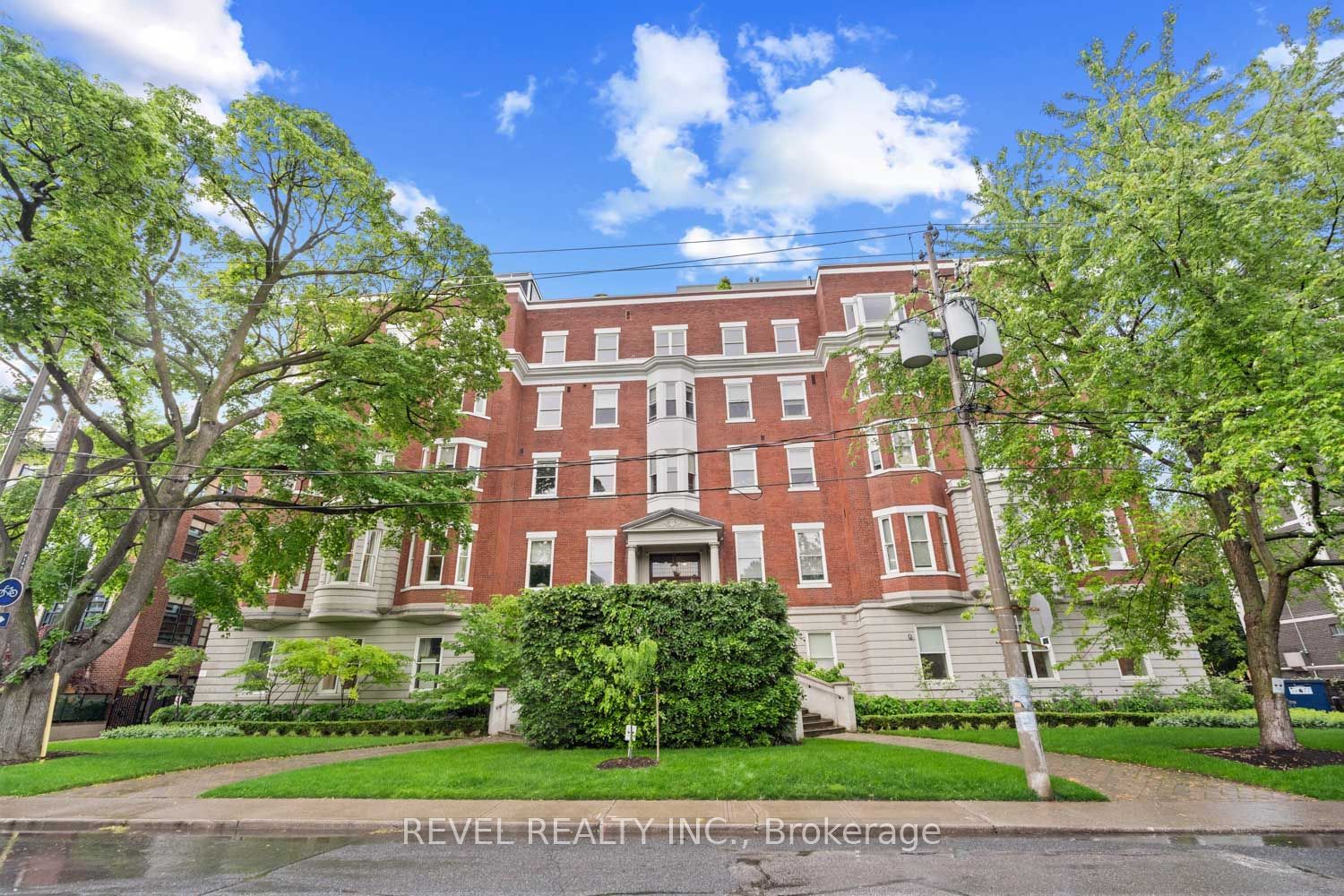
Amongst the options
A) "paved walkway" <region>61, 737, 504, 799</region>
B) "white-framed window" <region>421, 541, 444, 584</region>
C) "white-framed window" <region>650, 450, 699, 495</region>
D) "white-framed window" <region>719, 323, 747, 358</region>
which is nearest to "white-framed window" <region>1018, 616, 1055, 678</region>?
"white-framed window" <region>650, 450, 699, 495</region>

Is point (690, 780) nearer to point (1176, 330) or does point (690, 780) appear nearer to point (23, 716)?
point (1176, 330)

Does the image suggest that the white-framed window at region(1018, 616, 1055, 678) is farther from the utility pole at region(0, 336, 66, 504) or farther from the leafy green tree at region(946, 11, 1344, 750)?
the utility pole at region(0, 336, 66, 504)

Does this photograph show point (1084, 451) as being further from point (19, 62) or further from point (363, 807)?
point (19, 62)

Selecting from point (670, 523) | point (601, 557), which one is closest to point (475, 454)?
point (601, 557)

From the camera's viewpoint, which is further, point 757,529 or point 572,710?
point 757,529

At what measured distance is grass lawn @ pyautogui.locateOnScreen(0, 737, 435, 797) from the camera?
1043 cm

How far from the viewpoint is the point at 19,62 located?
1119 cm

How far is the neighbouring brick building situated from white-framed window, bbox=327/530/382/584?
66mm

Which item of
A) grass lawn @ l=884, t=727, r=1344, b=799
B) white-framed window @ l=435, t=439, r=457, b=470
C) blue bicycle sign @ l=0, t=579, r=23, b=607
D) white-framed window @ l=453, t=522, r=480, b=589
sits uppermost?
white-framed window @ l=435, t=439, r=457, b=470

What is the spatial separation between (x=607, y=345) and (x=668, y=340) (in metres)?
2.99

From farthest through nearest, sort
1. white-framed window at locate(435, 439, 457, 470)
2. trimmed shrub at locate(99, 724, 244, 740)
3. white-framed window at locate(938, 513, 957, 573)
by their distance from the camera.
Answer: white-framed window at locate(435, 439, 457, 470), white-framed window at locate(938, 513, 957, 573), trimmed shrub at locate(99, 724, 244, 740)

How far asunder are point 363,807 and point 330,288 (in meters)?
14.7

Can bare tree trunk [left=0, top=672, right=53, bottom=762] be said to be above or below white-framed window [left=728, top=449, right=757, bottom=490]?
below

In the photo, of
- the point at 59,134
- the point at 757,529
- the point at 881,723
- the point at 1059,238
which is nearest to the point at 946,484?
the point at 757,529
